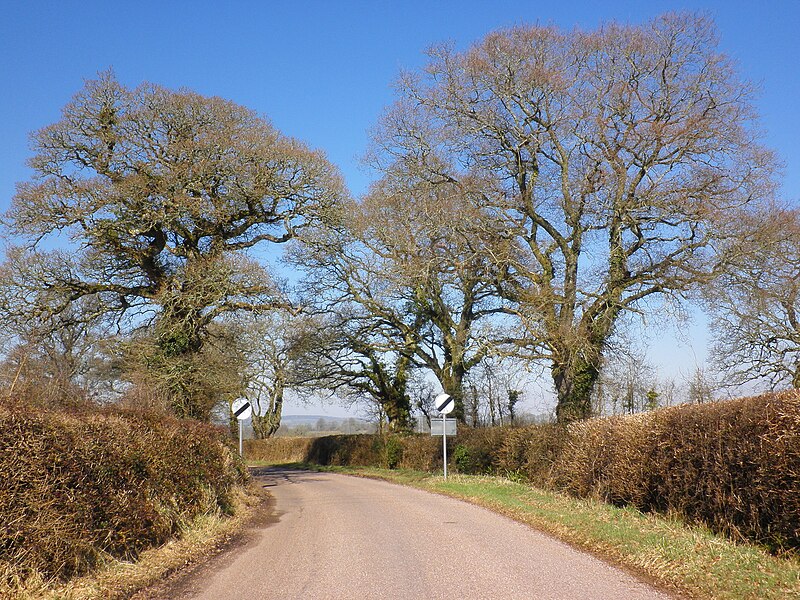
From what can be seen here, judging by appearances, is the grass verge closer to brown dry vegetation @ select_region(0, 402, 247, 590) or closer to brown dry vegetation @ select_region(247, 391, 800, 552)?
brown dry vegetation @ select_region(0, 402, 247, 590)

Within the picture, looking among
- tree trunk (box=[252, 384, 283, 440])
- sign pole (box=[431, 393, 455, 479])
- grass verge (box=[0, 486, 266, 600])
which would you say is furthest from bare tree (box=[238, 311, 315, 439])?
grass verge (box=[0, 486, 266, 600])

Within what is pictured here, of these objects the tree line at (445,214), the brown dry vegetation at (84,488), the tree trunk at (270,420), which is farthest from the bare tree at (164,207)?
the tree trunk at (270,420)

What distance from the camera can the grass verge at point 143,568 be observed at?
246 inches

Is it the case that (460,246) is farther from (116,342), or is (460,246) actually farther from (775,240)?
(116,342)

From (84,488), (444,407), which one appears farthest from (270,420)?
(84,488)

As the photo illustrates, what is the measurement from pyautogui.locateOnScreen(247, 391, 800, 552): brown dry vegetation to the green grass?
33cm

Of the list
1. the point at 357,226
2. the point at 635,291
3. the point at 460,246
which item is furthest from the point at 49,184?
the point at 635,291

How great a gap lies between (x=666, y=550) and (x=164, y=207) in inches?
688

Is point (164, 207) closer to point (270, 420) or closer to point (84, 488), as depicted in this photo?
point (84, 488)

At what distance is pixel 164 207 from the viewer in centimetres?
2122

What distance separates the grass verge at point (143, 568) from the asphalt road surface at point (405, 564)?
0.33 metres

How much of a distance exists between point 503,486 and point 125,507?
11.8m

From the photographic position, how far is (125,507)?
8289mm

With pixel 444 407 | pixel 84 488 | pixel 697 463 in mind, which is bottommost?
pixel 84 488
